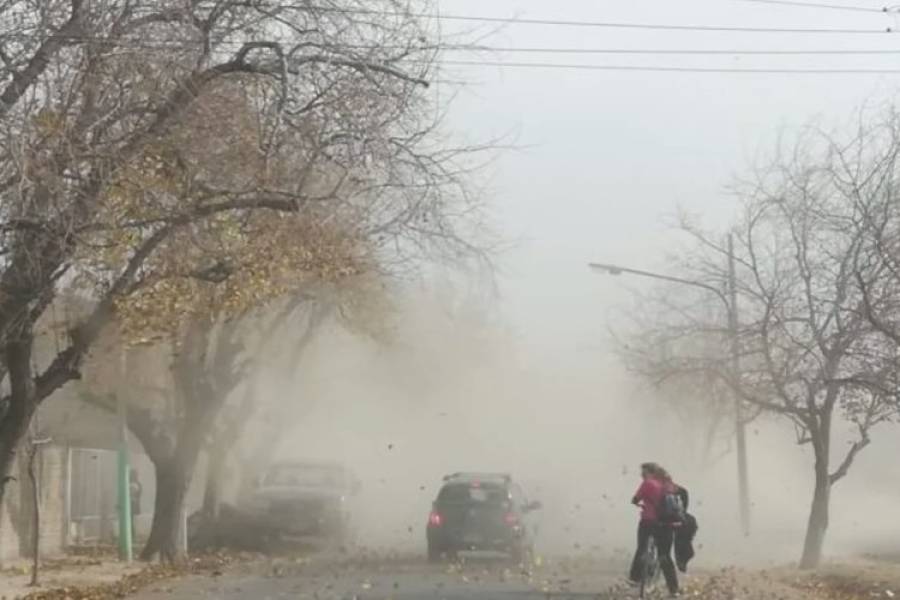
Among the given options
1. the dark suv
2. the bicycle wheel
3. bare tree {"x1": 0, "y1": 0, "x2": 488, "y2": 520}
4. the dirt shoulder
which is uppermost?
bare tree {"x1": 0, "y1": 0, "x2": 488, "y2": 520}

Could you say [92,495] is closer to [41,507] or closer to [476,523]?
[41,507]

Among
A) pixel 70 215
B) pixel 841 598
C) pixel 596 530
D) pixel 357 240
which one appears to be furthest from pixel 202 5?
pixel 596 530

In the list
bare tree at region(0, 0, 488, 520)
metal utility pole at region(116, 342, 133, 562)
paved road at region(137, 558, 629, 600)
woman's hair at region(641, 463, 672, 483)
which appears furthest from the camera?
metal utility pole at region(116, 342, 133, 562)

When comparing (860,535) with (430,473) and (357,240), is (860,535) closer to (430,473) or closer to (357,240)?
(430,473)

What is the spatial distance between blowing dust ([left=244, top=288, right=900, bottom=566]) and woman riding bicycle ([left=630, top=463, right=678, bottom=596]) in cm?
1316

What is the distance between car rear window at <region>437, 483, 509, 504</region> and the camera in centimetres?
2773

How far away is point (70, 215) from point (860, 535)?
31.3m

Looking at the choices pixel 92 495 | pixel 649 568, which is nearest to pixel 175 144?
pixel 649 568

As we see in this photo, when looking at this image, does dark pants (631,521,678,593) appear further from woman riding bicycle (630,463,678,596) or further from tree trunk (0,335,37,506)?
tree trunk (0,335,37,506)

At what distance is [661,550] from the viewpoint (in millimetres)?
18453

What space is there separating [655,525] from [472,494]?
9.59 meters

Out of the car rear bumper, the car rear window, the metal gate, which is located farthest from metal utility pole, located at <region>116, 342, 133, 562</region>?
the car rear window

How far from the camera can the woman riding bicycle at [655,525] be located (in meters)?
18.4

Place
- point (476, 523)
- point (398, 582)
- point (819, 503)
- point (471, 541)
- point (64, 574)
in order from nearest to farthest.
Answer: point (398, 582)
point (64, 574)
point (819, 503)
point (471, 541)
point (476, 523)
